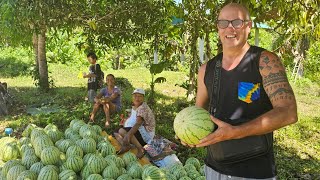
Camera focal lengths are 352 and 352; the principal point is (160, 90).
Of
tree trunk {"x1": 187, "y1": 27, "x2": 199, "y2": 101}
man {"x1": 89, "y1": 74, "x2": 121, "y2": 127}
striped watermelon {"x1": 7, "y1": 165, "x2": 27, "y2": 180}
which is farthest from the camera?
tree trunk {"x1": 187, "y1": 27, "x2": 199, "y2": 101}

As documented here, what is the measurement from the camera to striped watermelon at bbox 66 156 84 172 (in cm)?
409

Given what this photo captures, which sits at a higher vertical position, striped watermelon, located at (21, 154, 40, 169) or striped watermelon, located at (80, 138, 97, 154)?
striped watermelon, located at (80, 138, 97, 154)

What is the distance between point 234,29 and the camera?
220 cm

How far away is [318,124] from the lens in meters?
8.61

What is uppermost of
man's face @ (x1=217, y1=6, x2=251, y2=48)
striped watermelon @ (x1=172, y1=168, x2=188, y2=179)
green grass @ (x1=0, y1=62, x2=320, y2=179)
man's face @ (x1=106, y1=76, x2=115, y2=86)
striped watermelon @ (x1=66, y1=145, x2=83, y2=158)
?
man's face @ (x1=217, y1=6, x2=251, y2=48)

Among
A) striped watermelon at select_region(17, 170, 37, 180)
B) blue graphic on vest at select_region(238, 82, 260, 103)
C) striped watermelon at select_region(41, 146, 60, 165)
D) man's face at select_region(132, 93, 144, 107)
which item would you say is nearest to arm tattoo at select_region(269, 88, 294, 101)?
blue graphic on vest at select_region(238, 82, 260, 103)

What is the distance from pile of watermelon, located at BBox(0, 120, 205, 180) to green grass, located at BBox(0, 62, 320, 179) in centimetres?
188

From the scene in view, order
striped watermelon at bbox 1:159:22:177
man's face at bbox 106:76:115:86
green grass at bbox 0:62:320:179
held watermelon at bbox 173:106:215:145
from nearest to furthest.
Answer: held watermelon at bbox 173:106:215:145, striped watermelon at bbox 1:159:22:177, green grass at bbox 0:62:320:179, man's face at bbox 106:76:115:86

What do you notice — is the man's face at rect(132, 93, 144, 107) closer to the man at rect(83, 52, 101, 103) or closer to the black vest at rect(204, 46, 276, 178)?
the man at rect(83, 52, 101, 103)

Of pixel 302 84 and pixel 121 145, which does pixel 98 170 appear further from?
pixel 302 84

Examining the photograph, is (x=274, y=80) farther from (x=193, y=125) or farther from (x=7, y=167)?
(x=7, y=167)

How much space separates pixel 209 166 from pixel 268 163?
42cm

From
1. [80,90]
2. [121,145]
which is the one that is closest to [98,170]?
[121,145]

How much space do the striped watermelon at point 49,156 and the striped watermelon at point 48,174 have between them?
0.89 feet
